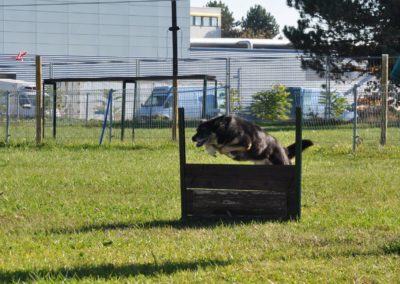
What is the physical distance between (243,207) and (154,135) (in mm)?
11948

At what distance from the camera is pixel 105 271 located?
6.12 metres

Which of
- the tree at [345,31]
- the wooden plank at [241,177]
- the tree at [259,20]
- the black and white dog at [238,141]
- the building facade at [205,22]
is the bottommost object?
the wooden plank at [241,177]

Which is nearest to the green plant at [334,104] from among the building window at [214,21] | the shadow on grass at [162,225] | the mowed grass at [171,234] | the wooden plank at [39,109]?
the wooden plank at [39,109]

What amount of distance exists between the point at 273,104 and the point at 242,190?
16.2 meters

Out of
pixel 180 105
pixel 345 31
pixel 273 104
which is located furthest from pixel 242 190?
pixel 345 31

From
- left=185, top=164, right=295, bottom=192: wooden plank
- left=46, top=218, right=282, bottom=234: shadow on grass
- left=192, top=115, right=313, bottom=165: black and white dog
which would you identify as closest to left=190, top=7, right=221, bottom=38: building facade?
left=192, top=115, right=313, bottom=165: black and white dog

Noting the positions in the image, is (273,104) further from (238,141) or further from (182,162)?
(182,162)

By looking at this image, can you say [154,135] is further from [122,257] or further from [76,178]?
[122,257]

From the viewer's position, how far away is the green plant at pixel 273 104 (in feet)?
79.6

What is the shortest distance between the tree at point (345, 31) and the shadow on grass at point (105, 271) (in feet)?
89.7

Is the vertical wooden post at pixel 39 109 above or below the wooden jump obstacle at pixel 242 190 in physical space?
above

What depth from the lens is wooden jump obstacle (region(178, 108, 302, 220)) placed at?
8430mm

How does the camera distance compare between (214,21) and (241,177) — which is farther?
(214,21)

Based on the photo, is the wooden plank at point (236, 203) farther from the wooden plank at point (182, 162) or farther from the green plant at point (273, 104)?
the green plant at point (273, 104)
